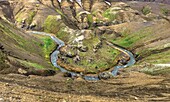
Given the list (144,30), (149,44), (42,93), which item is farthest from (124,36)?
(42,93)

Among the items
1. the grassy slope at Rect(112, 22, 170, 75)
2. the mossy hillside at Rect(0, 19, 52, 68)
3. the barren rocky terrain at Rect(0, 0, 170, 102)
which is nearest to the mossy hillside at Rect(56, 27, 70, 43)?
the barren rocky terrain at Rect(0, 0, 170, 102)

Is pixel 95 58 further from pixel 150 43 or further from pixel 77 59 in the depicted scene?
pixel 150 43

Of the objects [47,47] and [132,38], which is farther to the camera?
[132,38]

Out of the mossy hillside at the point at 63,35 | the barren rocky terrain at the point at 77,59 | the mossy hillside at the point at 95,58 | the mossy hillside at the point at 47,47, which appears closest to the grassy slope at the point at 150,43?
the barren rocky terrain at the point at 77,59

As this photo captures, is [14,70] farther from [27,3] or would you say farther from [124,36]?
[27,3]

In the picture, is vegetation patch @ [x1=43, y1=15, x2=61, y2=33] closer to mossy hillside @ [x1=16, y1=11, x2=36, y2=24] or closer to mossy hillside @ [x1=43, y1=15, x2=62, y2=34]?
mossy hillside @ [x1=43, y1=15, x2=62, y2=34]

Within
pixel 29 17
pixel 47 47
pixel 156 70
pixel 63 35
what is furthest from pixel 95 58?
pixel 29 17

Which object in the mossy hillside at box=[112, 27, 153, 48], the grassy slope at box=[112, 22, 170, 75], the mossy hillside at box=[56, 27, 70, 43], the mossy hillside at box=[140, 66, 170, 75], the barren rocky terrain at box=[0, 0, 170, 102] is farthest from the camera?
the mossy hillside at box=[56, 27, 70, 43]

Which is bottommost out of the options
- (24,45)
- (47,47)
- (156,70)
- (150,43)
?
(47,47)

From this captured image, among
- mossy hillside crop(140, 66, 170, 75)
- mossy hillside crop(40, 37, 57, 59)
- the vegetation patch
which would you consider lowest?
mossy hillside crop(40, 37, 57, 59)
